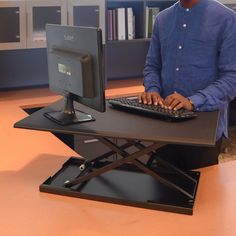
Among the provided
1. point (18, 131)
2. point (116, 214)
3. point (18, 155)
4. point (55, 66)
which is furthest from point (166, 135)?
point (18, 131)

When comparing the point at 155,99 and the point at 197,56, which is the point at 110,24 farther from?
the point at 155,99

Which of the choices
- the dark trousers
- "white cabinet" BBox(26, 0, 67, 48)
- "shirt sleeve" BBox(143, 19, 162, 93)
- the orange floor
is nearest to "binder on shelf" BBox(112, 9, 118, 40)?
"white cabinet" BBox(26, 0, 67, 48)

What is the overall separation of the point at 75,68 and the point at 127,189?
477 millimetres

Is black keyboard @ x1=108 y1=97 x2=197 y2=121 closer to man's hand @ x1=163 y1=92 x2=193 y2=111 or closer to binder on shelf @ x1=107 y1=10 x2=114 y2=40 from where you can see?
man's hand @ x1=163 y1=92 x2=193 y2=111

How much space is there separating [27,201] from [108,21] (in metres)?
2.10

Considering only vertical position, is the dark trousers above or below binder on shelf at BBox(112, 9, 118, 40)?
below

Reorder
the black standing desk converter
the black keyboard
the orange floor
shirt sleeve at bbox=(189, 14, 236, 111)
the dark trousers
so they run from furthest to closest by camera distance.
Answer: the dark trousers < shirt sleeve at bbox=(189, 14, 236, 111) < the black keyboard < the black standing desk converter < the orange floor

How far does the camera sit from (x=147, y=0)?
3328 mm

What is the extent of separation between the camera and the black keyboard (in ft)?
4.87

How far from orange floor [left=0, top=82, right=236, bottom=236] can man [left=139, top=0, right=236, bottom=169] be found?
254 mm

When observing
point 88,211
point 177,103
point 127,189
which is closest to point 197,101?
point 177,103

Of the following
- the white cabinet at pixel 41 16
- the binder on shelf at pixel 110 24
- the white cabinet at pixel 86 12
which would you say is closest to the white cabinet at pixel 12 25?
the white cabinet at pixel 41 16

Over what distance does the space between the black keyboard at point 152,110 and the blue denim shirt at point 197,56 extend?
0.15 meters

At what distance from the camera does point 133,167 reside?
1.64 m
